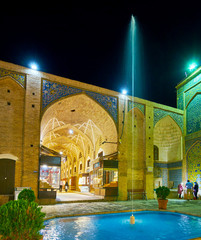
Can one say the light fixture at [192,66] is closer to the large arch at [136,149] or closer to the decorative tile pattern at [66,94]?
the large arch at [136,149]

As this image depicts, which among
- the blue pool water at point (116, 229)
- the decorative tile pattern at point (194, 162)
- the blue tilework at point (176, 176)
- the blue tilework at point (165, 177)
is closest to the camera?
the blue pool water at point (116, 229)

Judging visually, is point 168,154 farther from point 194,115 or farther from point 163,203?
point 163,203

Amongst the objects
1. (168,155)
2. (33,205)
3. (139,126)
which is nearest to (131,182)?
(139,126)

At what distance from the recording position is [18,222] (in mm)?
3492

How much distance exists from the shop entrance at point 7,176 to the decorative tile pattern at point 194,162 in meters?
11.0

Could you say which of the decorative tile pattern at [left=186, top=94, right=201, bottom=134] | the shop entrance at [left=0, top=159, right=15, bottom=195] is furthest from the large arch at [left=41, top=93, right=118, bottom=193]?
the decorative tile pattern at [left=186, top=94, right=201, bottom=134]

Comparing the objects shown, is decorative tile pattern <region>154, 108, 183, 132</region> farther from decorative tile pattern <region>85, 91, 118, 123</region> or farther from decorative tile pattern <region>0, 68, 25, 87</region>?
decorative tile pattern <region>0, 68, 25, 87</region>

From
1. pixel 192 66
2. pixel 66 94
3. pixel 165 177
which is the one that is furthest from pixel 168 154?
pixel 66 94

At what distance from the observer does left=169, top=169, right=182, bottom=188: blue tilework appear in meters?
16.5

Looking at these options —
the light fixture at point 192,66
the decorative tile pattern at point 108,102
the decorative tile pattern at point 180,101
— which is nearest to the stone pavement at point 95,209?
the decorative tile pattern at point 108,102

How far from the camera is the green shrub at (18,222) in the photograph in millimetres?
3467

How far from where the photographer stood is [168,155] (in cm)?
1803

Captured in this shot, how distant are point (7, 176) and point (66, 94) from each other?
5.17 meters

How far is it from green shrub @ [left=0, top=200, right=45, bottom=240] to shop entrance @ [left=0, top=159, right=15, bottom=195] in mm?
7555
